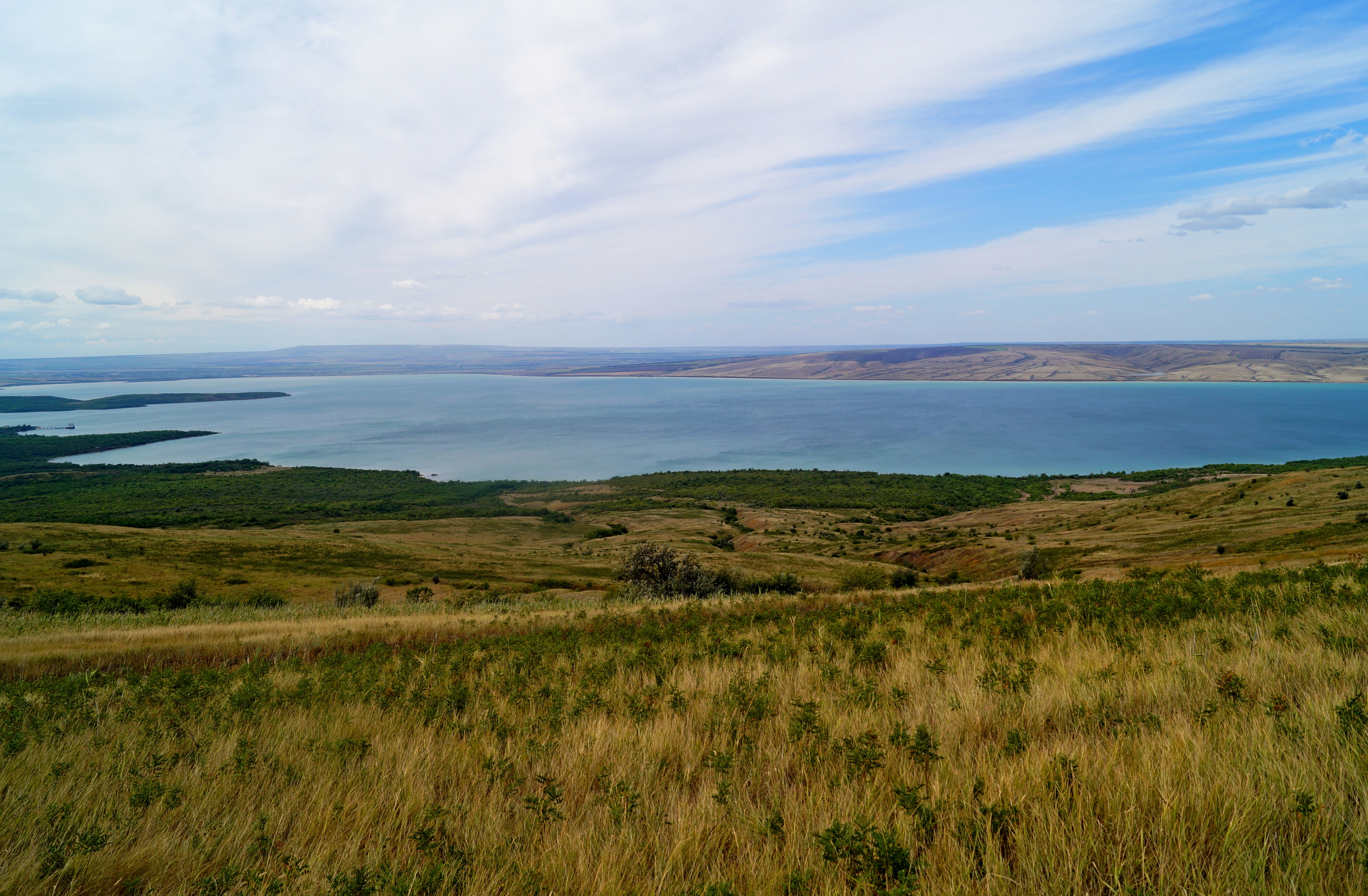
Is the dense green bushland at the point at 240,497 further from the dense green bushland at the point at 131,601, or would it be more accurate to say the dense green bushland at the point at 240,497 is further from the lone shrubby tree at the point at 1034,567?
the lone shrubby tree at the point at 1034,567

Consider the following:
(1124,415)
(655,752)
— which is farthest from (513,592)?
(1124,415)

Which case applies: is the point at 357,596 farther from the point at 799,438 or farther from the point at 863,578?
the point at 799,438

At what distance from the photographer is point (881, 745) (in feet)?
13.3

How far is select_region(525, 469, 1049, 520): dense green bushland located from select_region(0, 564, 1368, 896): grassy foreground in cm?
6437

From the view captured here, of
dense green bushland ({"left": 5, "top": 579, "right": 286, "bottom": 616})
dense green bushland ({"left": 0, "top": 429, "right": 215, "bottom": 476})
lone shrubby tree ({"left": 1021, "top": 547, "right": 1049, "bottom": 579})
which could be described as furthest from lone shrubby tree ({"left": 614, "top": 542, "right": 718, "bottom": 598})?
dense green bushland ({"left": 0, "top": 429, "right": 215, "bottom": 476})

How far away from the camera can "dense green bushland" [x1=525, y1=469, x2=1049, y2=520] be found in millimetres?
76062

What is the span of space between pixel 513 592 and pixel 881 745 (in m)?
30.7

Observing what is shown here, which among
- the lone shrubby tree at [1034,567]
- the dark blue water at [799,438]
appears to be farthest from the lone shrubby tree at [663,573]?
the dark blue water at [799,438]

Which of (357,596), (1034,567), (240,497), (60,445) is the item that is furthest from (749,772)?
(60,445)

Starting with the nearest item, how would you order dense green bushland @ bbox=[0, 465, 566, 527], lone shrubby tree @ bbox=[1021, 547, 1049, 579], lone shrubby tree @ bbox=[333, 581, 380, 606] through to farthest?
1. lone shrubby tree @ bbox=[1021, 547, 1049, 579]
2. lone shrubby tree @ bbox=[333, 581, 380, 606]
3. dense green bushland @ bbox=[0, 465, 566, 527]

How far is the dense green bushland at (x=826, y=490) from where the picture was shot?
76.1 meters

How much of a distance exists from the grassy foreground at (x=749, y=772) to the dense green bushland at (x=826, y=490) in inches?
2534

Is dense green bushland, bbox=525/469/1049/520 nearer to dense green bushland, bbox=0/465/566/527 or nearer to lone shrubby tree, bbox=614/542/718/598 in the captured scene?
dense green bushland, bbox=0/465/566/527

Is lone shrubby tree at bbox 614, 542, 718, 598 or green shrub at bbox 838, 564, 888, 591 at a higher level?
lone shrubby tree at bbox 614, 542, 718, 598
